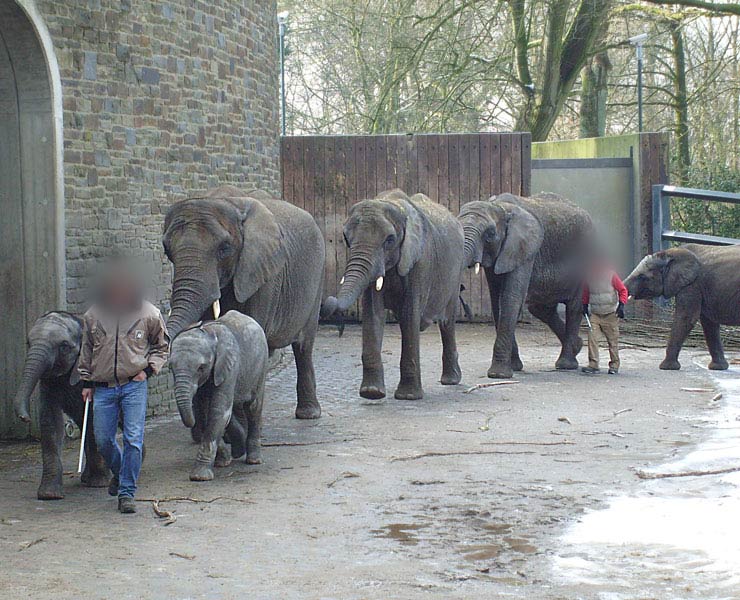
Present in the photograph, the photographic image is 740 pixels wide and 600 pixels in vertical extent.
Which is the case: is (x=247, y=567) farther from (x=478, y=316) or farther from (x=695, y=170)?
(x=695, y=170)

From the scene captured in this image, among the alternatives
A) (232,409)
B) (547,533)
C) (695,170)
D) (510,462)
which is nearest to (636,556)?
(547,533)

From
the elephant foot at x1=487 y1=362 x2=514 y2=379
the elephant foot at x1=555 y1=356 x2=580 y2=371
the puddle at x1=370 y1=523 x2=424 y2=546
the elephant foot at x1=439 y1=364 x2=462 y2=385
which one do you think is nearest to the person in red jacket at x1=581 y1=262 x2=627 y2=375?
the elephant foot at x1=555 y1=356 x2=580 y2=371

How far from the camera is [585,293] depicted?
1589 cm

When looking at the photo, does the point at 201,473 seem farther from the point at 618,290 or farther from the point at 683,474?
the point at 618,290

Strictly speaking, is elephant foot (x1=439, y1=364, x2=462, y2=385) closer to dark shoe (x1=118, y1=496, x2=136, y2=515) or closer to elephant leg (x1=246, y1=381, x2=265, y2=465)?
elephant leg (x1=246, y1=381, x2=265, y2=465)

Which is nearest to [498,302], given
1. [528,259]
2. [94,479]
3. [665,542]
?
[528,259]

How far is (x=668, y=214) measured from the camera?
68.6 ft

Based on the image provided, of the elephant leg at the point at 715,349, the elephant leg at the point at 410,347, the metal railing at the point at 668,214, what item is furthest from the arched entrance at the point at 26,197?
the metal railing at the point at 668,214

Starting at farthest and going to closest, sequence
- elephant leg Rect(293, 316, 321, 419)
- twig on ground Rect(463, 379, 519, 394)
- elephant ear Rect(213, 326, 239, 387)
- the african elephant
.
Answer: twig on ground Rect(463, 379, 519, 394) < the african elephant < elephant leg Rect(293, 316, 321, 419) < elephant ear Rect(213, 326, 239, 387)

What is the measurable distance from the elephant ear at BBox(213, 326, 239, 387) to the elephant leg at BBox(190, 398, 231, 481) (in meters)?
0.18

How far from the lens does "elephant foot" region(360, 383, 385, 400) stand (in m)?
13.2

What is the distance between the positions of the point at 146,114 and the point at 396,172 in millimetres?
8390

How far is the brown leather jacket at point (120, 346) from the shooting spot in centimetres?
874

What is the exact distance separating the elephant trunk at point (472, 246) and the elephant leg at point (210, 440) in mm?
5875
